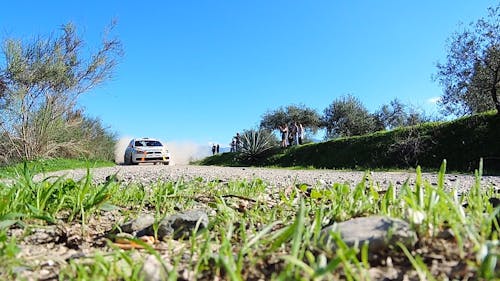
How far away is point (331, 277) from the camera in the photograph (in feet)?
3.12

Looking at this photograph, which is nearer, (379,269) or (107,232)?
(379,269)

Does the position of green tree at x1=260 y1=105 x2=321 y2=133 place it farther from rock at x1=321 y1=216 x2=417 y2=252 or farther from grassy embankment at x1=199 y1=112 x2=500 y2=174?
rock at x1=321 y1=216 x2=417 y2=252

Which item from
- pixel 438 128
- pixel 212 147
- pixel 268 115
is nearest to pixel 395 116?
pixel 268 115

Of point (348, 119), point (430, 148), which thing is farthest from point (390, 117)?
point (430, 148)

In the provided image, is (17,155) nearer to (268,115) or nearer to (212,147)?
(212,147)

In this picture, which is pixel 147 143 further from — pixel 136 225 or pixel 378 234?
pixel 378 234

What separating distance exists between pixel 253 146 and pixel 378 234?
80.7ft

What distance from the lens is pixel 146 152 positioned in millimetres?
22000

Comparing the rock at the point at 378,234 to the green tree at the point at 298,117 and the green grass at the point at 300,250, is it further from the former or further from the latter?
the green tree at the point at 298,117

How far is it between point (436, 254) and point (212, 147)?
42737 millimetres

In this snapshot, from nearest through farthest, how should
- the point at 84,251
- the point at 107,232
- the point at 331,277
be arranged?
the point at 331,277
the point at 84,251
the point at 107,232

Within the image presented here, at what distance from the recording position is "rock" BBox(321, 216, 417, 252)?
1143 mm

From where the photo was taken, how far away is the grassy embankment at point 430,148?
1505 centimetres

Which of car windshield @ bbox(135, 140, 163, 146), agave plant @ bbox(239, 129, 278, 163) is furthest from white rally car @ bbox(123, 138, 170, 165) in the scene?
agave plant @ bbox(239, 129, 278, 163)
